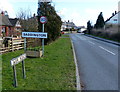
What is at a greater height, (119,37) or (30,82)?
(119,37)

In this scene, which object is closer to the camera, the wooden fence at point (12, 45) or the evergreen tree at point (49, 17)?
the wooden fence at point (12, 45)

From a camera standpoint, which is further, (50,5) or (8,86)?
(50,5)

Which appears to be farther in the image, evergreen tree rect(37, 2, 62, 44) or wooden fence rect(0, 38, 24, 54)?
evergreen tree rect(37, 2, 62, 44)

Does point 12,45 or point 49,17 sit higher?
point 49,17

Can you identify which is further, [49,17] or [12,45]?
[49,17]

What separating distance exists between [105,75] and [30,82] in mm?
3475

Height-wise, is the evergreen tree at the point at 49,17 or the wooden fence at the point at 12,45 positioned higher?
the evergreen tree at the point at 49,17

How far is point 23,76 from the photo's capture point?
589 centimetres

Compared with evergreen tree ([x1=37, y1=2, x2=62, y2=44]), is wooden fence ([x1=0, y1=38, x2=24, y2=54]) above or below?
below

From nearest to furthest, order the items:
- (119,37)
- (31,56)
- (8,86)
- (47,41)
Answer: (8,86) → (31,56) → (47,41) → (119,37)

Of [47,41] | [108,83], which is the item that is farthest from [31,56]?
[47,41]

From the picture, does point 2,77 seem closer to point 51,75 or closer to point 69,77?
point 51,75

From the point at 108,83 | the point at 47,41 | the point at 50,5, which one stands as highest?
the point at 50,5

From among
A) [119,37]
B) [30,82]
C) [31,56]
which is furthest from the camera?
[119,37]
